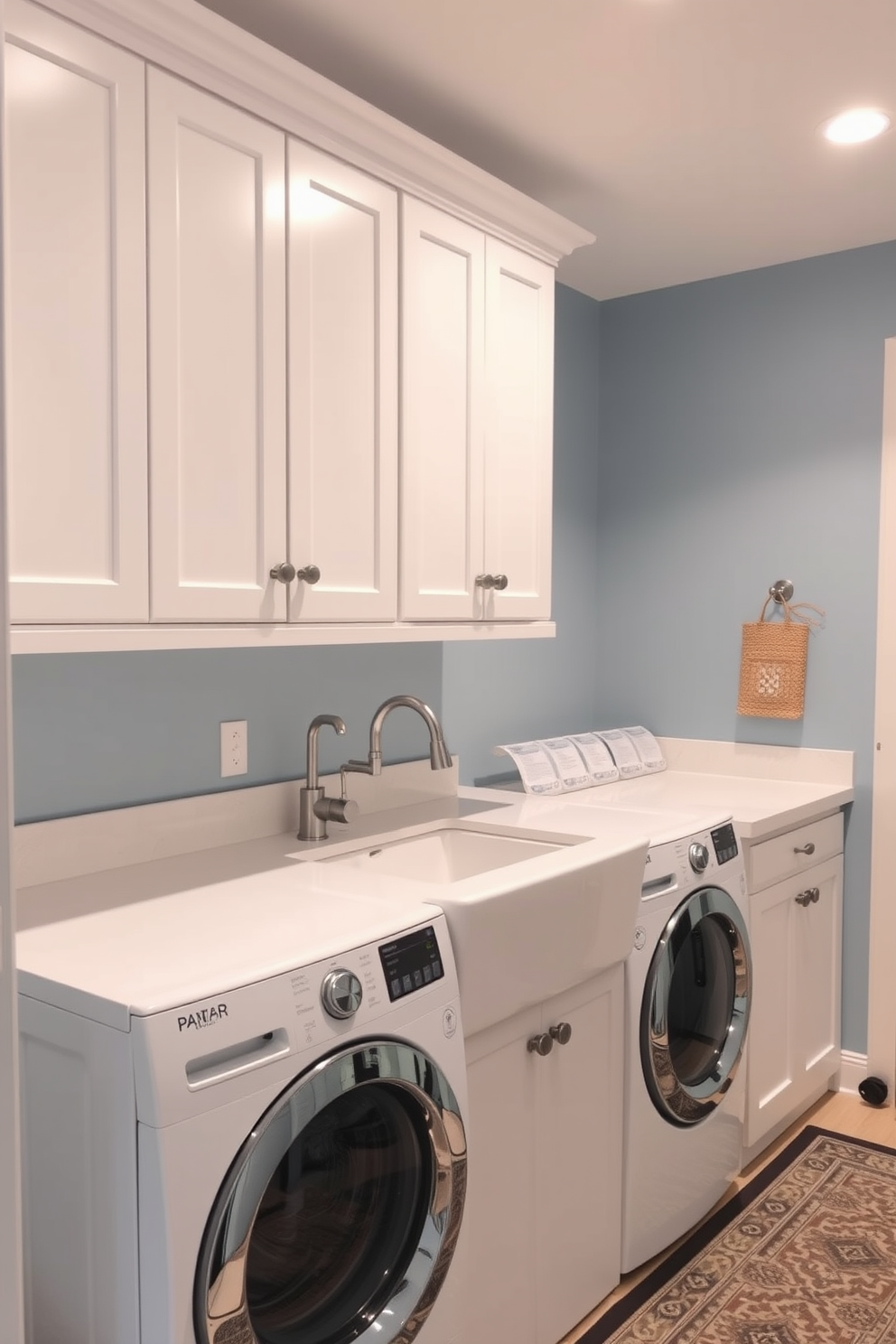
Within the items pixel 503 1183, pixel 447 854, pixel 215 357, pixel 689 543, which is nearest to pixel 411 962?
pixel 503 1183

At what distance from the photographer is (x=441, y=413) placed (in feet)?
7.20

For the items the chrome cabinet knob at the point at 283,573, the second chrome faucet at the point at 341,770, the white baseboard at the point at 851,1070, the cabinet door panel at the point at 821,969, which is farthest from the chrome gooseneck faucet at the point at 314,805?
the white baseboard at the point at 851,1070

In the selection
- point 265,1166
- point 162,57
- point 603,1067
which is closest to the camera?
point 265,1166

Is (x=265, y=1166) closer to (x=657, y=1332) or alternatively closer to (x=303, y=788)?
(x=303, y=788)

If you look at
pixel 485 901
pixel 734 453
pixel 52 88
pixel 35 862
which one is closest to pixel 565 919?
pixel 485 901

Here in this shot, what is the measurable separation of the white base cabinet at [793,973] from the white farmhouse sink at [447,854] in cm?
67

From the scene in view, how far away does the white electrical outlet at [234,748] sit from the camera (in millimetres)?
2201

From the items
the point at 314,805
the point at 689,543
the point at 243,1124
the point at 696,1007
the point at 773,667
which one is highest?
the point at 689,543

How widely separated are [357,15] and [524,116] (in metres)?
0.49

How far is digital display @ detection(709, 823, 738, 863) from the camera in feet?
8.01

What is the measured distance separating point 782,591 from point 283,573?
1907 mm

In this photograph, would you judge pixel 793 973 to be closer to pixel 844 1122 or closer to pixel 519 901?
pixel 844 1122

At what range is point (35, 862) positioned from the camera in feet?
5.99

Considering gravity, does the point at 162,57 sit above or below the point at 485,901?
above
